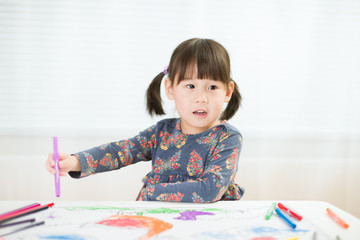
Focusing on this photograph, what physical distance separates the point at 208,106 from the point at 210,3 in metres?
0.81

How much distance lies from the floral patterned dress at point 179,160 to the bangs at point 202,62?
5.7 inches

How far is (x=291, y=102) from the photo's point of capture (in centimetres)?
165

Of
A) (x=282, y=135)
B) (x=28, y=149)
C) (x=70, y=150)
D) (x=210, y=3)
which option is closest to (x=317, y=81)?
(x=282, y=135)

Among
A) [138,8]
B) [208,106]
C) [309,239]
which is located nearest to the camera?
[309,239]

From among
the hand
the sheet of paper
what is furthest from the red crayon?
the hand

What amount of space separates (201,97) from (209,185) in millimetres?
238

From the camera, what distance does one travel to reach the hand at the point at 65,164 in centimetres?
79

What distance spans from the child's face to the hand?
12.0 inches

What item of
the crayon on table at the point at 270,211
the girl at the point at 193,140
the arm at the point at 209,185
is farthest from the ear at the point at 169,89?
the crayon on table at the point at 270,211

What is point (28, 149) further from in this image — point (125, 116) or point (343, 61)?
point (343, 61)

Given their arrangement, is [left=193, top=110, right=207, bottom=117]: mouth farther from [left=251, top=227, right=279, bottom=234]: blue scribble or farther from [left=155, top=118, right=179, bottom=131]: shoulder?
[left=251, top=227, right=279, bottom=234]: blue scribble

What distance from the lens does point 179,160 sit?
3.21ft

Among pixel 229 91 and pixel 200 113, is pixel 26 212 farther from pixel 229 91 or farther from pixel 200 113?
pixel 229 91

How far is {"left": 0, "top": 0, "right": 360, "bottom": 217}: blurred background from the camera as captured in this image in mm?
1589
